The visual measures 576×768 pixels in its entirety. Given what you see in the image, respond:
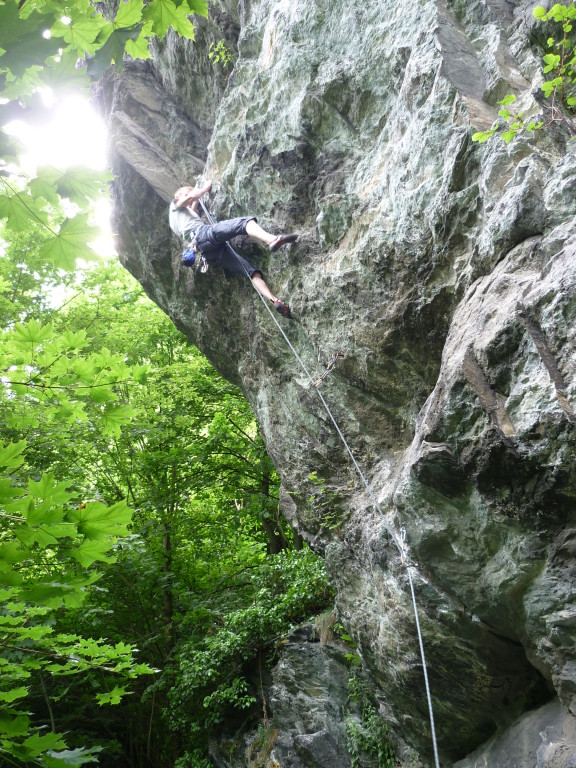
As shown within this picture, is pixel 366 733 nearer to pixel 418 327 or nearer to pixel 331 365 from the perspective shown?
pixel 331 365

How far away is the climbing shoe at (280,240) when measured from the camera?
5211 millimetres

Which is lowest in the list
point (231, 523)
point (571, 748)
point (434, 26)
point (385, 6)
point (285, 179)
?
point (571, 748)

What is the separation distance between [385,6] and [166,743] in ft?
32.2

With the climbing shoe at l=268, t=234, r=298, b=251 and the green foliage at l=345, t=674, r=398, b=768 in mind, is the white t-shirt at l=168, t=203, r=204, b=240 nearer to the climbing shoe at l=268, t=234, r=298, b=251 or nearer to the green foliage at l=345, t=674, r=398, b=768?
the climbing shoe at l=268, t=234, r=298, b=251

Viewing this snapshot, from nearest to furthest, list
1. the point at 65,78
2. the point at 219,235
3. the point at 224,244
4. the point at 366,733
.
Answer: the point at 65,78 → the point at 366,733 → the point at 219,235 → the point at 224,244

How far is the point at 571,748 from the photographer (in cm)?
272

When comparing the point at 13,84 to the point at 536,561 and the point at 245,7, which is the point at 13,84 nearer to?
the point at 536,561

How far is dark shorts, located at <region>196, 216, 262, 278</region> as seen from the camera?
18.5 ft

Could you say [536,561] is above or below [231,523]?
below

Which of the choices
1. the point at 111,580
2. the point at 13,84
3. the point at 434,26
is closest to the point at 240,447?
the point at 111,580

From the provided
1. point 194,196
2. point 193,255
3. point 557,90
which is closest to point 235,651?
point 193,255

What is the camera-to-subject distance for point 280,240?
5.21 meters

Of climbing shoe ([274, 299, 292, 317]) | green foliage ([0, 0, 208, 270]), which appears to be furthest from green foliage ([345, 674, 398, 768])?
green foliage ([0, 0, 208, 270])

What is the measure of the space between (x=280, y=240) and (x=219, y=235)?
2.79 feet
